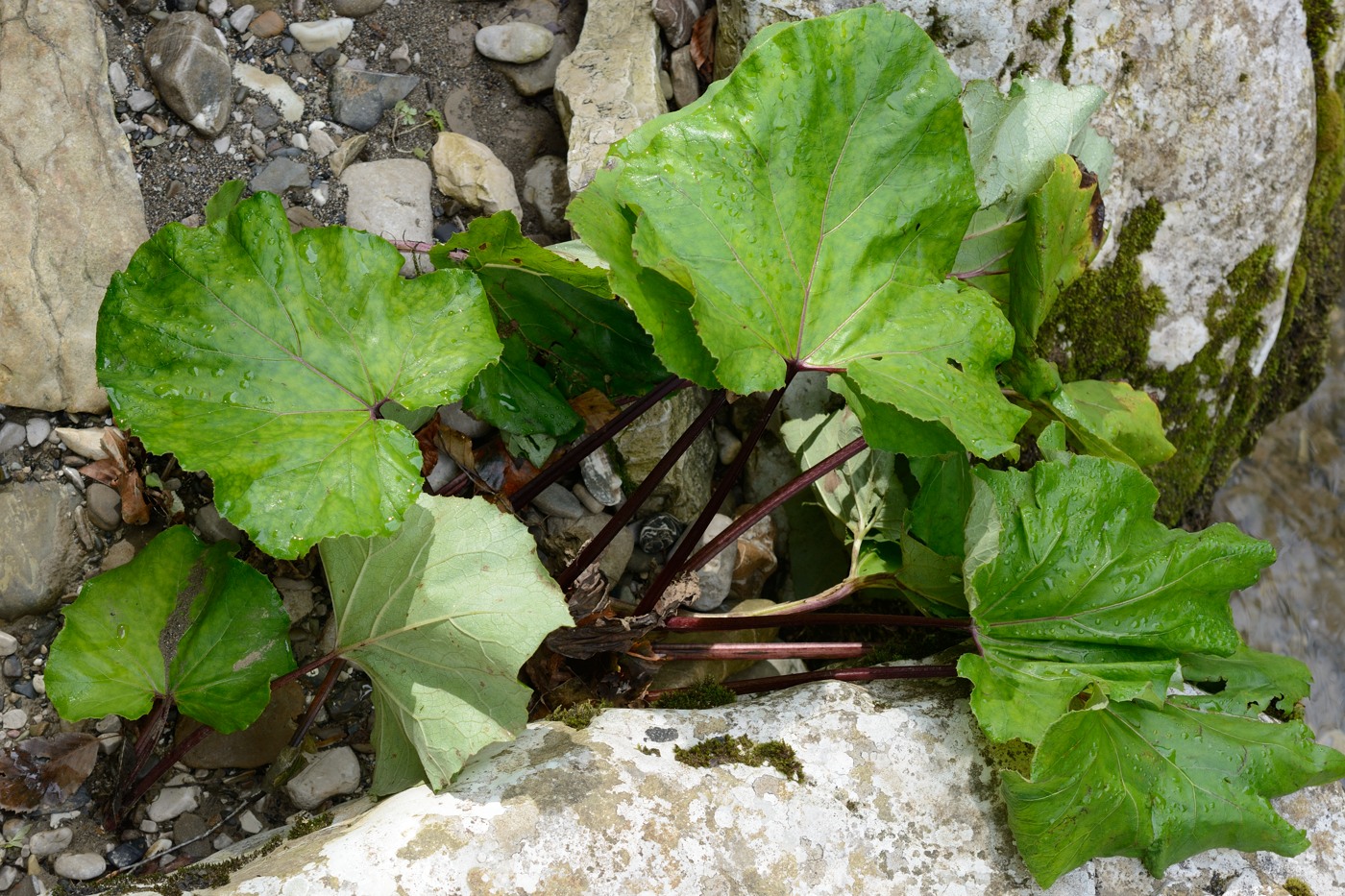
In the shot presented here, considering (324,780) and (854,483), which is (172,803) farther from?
(854,483)

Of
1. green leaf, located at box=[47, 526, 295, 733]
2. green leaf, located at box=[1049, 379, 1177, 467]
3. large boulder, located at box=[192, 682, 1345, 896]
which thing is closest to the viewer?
large boulder, located at box=[192, 682, 1345, 896]

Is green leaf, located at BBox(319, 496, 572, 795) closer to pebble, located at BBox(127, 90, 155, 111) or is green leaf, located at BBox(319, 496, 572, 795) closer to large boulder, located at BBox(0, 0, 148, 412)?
large boulder, located at BBox(0, 0, 148, 412)

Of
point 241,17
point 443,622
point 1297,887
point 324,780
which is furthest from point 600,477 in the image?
point 1297,887

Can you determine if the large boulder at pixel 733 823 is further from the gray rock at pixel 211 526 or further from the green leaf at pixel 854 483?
the gray rock at pixel 211 526

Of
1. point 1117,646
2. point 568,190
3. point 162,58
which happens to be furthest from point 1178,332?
point 162,58

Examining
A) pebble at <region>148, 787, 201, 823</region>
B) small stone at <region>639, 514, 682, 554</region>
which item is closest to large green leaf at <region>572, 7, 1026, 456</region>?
small stone at <region>639, 514, 682, 554</region>

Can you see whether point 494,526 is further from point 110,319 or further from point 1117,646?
point 1117,646

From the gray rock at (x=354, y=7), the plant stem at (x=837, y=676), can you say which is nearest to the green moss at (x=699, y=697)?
the plant stem at (x=837, y=676)
